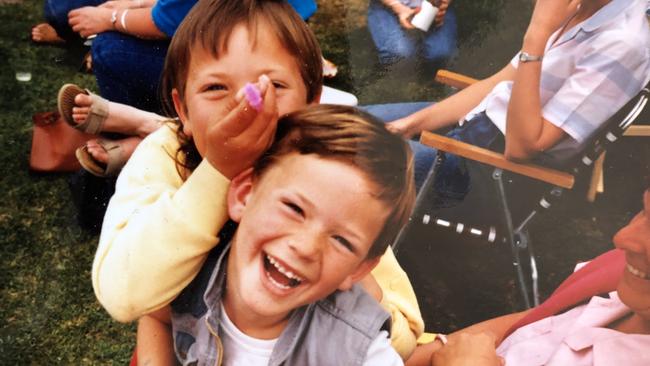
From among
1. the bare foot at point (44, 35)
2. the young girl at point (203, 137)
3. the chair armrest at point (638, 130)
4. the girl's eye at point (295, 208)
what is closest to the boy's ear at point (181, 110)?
the young girl at point (203, 137)

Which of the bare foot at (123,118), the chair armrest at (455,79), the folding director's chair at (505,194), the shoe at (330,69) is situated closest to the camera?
the folding director's chair at (505,194)

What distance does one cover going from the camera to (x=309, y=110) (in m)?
0.94

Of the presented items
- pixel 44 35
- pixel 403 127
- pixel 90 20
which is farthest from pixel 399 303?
pixel 44 35

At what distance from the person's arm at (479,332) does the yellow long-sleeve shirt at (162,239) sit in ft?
0.07

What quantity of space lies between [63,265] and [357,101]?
141 cm

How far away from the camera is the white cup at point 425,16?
1.18 m

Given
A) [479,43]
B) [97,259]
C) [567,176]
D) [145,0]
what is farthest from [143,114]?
[567,176]

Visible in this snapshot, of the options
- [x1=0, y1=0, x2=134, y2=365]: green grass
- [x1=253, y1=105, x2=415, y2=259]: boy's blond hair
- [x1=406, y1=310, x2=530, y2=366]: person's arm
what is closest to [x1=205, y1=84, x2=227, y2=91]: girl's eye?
[x1=253, y1=105, x2=415, y2=259]: boy's blond hair

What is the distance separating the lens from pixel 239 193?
0.96 m

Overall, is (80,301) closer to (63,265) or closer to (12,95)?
(63,265)

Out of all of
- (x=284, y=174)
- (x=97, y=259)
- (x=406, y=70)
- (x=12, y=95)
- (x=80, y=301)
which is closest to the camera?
(x=284, y=174)

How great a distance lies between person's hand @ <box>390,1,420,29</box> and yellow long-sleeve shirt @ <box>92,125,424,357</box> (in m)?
0.44

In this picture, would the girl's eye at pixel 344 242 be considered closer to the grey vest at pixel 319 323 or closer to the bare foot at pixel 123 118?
the grey vest at pixel 319 323

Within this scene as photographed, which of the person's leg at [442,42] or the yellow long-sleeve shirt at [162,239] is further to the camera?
the person's leg at [442,42]
